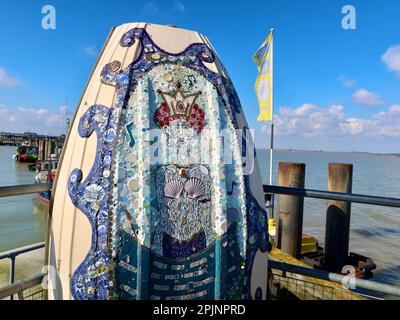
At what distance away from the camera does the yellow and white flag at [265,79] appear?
7.78 metres

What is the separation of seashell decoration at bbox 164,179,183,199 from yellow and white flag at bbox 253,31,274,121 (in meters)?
6.21

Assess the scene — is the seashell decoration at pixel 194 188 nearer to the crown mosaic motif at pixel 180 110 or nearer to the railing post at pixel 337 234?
the crown mosaic motif at pixel 180 110

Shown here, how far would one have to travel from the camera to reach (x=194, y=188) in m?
1.85

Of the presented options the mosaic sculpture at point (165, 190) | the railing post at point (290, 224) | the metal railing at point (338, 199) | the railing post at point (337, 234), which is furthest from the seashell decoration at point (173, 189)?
the railing post at point (337, 234)

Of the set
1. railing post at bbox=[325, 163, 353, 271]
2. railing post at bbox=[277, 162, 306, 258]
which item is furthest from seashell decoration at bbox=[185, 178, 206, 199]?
railing post at bbox=[325, 163, 353, 271]

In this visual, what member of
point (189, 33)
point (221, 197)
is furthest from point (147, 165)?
point (189, 33)

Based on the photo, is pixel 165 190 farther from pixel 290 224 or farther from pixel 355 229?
pixel 355 229

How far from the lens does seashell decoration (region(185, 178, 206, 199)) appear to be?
183cm

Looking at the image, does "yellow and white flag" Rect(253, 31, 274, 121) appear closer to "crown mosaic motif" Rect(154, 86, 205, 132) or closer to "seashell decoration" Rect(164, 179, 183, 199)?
"crown mosaic motif" Rect(154, 86, 205, 132)

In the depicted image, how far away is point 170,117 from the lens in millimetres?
1905

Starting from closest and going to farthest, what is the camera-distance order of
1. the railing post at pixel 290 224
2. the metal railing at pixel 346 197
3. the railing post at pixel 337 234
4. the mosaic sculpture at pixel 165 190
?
the mosaic sculpture at pixel 165 190 < the metal railing at pixel 346 197 < the railing post at pixel 290 224 < the railing post at pixel 337 234

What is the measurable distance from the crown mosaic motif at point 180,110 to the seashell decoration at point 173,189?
1.18 ft
